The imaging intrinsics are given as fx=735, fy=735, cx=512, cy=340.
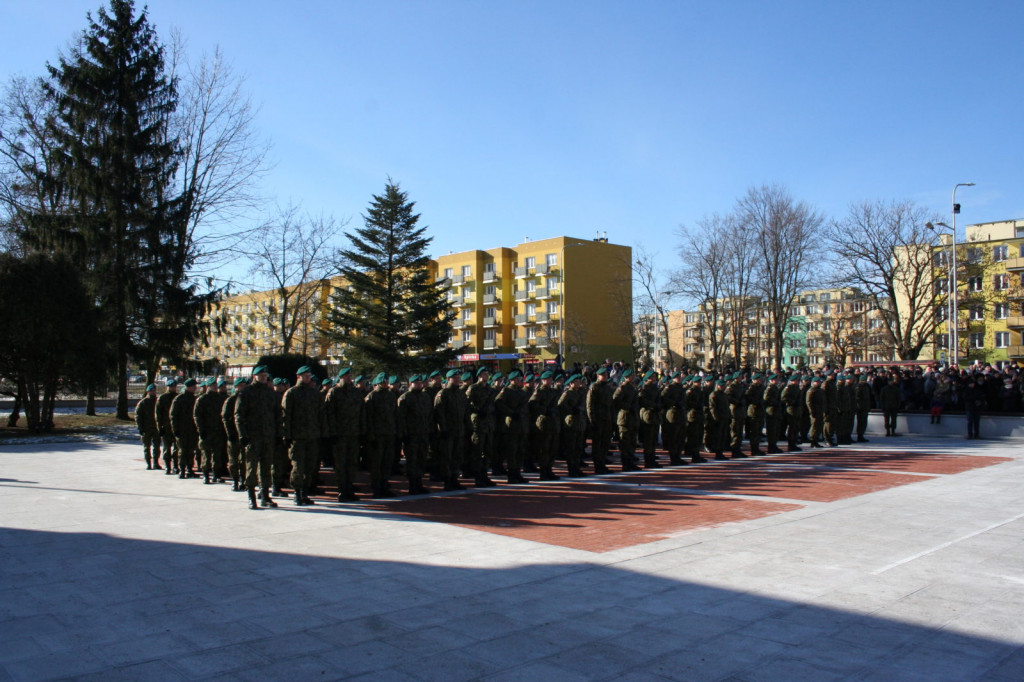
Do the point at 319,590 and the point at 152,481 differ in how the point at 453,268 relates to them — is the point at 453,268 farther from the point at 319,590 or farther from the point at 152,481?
the point at 319,590

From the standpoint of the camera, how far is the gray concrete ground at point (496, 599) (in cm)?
465

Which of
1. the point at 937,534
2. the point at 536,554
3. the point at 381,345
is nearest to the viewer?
the point at 536,554

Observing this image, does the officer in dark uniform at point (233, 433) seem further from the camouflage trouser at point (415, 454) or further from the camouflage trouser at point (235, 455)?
the camouflage trouser at point (415, 454)

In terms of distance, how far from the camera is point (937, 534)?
8.49 metres

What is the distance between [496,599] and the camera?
5.98 metres

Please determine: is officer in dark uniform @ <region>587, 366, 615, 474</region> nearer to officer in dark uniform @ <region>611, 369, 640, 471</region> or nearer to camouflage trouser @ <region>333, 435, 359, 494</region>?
officer in dark uniform @ <region>611, 369, 640, 471</region>

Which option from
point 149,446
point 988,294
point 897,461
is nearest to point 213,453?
point 149,446

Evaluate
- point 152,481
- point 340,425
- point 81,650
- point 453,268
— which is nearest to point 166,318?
point 152,481

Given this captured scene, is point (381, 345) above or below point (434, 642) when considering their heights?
above

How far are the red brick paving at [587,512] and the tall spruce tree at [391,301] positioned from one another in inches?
1176

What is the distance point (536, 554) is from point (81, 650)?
4078 millimetres

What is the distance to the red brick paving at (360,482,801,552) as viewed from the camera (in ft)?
27.7

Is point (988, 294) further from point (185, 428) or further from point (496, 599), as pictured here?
point (496, 599)

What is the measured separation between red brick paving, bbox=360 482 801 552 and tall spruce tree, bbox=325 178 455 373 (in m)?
29.9
